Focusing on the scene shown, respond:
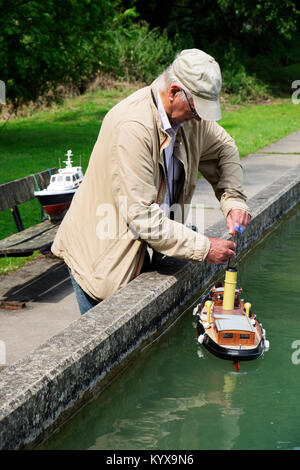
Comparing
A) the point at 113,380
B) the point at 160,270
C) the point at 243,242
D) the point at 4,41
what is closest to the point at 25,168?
the point at 4,41

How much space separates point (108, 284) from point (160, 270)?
27.8 inches

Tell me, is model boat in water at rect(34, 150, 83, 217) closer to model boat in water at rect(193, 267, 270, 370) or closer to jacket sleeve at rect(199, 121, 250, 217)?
jacket sleeve at rect(199, 121, 250, 217)

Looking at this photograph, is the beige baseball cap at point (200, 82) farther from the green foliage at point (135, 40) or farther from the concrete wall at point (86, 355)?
the green foliage at point (135, 40)

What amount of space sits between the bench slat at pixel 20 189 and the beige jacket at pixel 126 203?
105 inches

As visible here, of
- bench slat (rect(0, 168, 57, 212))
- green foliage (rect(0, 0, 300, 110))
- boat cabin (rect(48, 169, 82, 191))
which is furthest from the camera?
green foliage (rect(0, 0, 300, 110))

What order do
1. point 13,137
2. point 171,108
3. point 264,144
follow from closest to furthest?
1. point 171,108
2. point 264,144
3. point 13,137

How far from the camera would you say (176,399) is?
396 centimetres

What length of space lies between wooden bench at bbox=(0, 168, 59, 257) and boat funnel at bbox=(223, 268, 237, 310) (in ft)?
5.96

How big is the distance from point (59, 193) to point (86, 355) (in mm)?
3408

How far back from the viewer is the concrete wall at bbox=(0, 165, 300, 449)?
10.5ft

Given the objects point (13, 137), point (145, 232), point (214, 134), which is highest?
point (214, 134)

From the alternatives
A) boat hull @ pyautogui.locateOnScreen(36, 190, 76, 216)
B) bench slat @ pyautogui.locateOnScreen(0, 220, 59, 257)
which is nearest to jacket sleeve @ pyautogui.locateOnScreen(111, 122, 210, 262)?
bench slat @ pyautogui.locateOnScreen(0, 220, 59, 257)
